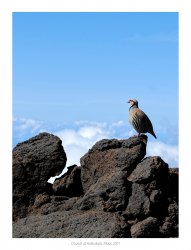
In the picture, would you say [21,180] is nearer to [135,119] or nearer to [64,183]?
[64,183]

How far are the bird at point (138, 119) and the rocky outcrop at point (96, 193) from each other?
66 cm

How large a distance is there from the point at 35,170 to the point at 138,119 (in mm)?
3189

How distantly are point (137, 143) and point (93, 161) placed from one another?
1.40 metres

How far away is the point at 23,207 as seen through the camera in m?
19.5

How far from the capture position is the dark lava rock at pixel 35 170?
19578mm

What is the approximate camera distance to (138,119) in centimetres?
1988

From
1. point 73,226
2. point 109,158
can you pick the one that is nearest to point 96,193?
point 73,226

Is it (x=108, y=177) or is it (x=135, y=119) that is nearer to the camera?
(x=108, y=177)

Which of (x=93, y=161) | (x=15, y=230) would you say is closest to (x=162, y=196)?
(x=93, y=161)

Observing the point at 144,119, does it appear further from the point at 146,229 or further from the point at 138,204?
the point at 146,229

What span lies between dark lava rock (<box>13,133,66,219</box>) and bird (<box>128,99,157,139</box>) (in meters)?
2.14
